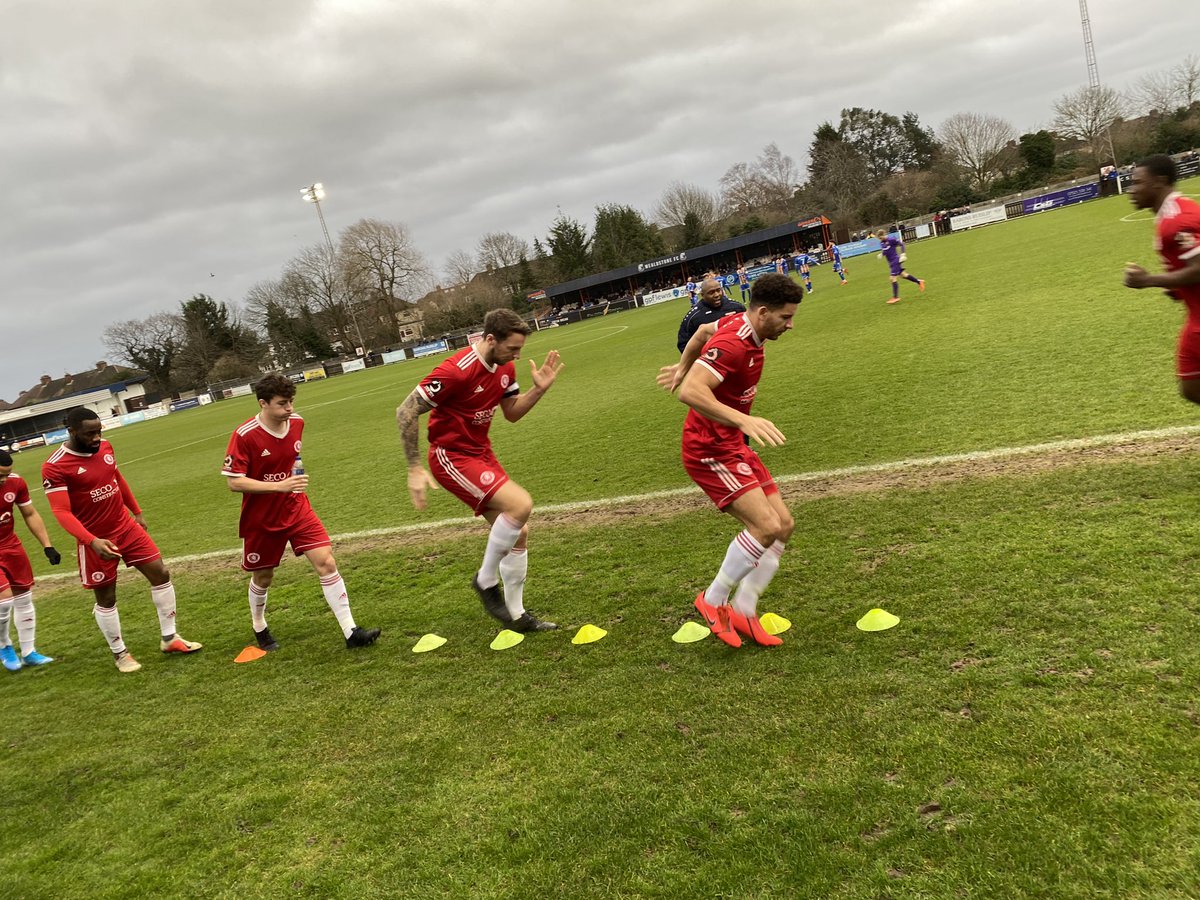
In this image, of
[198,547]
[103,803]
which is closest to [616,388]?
[198,547]

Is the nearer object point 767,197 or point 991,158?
point 991,158

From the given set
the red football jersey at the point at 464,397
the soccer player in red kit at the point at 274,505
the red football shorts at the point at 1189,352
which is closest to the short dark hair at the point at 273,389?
the soccer player in red kit at the point at 274,505

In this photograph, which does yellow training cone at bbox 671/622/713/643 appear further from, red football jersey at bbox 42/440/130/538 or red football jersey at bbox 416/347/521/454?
red football jersey at bbox 42/440/130/538

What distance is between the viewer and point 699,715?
→ 147 inches

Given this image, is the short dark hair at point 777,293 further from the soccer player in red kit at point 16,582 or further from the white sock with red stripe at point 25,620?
the white sock with red stripe at point 25,620

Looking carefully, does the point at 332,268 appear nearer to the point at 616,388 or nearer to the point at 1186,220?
the point at 616,388

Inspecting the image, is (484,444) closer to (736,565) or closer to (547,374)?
(547,374)

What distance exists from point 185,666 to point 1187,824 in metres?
6.67

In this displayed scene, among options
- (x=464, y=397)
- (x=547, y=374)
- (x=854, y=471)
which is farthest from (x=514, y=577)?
(x=854, y=471)

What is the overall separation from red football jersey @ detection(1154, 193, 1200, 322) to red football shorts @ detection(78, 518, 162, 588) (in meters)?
8.16

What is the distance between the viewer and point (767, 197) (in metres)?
92.8

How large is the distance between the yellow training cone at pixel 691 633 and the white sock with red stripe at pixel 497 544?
140 cm

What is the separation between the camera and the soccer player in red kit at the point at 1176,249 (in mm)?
4629

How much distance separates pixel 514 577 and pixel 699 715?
211 cm
